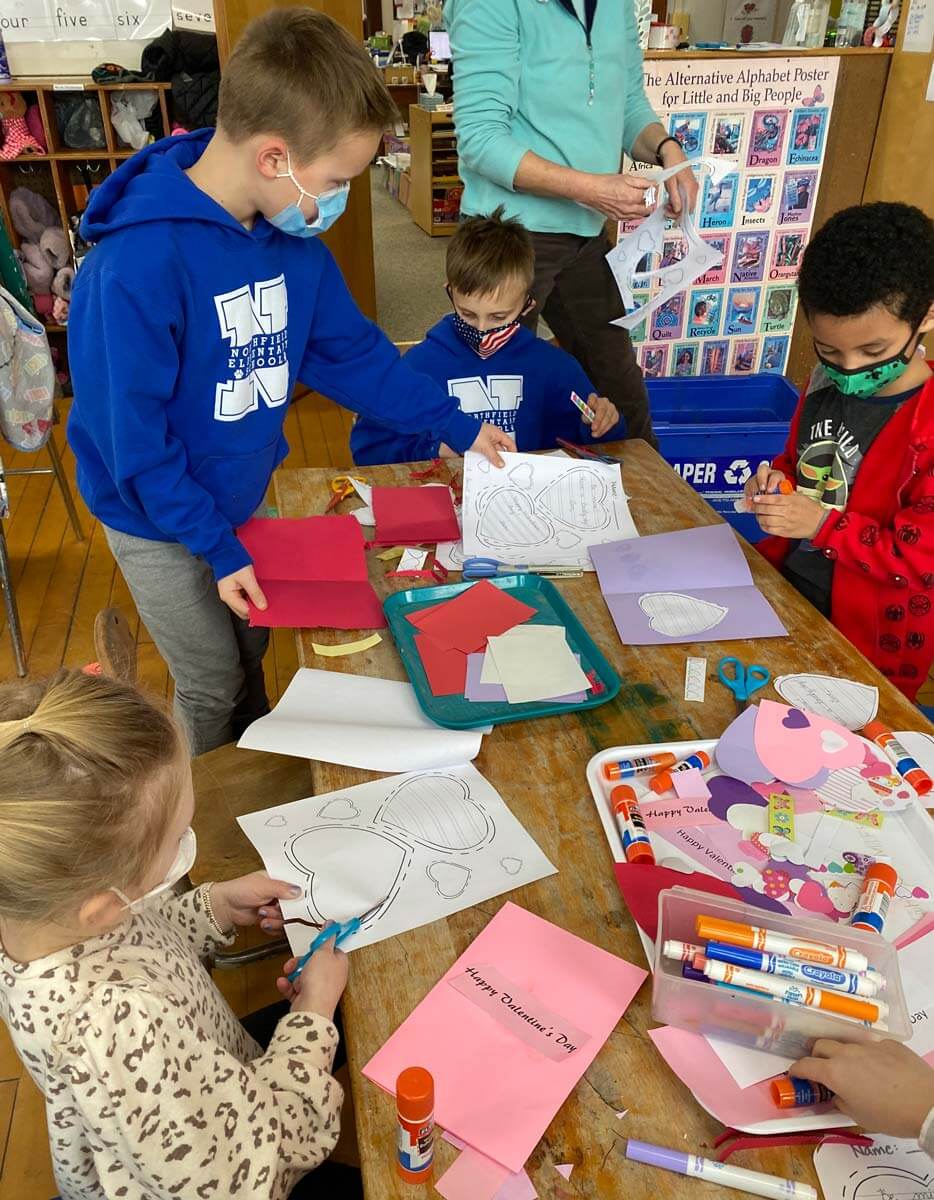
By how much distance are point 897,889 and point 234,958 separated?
2.42 feet

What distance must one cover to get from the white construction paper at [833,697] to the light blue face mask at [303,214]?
866mm

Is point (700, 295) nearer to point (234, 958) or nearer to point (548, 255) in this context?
point (548, 255)

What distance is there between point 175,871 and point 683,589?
824 millimetres

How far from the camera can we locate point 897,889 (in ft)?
2.90

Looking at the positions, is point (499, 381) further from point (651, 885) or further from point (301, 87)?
point (651, 885)

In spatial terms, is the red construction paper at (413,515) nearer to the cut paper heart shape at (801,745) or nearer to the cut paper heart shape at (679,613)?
the cut paper heart shape at (679,613)

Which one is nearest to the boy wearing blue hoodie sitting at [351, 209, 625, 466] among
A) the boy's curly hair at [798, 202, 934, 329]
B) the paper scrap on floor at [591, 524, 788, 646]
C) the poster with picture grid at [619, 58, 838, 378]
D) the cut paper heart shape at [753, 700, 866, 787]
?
the paper scrap on floor at [591, 524, 788, 646]

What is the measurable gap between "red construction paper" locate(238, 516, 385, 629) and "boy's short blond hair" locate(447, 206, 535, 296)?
672 millimetres

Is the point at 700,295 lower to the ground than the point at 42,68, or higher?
lower

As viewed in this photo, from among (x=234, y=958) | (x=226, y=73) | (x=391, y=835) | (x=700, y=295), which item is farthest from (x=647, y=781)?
(x=700, y=295)

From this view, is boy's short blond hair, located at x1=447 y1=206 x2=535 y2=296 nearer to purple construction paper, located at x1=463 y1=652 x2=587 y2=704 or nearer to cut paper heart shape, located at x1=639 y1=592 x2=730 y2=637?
cut paper heart shape, located at x1=639 y1=592 x2=730 y2=637

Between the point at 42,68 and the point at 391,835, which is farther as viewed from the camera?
the point at 42,68

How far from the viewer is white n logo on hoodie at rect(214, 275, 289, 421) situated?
135 cm

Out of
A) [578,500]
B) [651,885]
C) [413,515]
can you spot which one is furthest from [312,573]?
[651,885]
